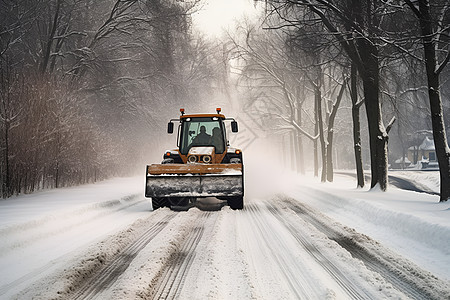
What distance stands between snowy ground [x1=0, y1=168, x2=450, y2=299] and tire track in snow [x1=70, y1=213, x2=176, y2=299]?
2cm

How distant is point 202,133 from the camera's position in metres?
10.9

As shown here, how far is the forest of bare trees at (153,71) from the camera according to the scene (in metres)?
9.98

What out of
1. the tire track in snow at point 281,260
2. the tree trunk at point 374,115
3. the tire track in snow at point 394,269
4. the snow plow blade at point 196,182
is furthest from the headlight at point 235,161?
the tree trunk at point 374,115

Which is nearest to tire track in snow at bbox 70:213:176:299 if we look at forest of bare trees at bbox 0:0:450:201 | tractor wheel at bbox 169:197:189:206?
tractor wheel at bbox 169:197:189:206

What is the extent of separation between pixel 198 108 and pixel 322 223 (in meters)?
25.7

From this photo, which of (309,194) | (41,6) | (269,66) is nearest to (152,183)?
(309,194)

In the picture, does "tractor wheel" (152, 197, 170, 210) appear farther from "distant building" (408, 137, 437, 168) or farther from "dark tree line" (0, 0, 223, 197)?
"distant building" (408, 137, 437, 168)

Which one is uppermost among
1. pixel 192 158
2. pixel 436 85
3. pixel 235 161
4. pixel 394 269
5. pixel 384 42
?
pixel 384 42

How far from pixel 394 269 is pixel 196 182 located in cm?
549

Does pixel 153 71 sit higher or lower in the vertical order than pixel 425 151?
higher

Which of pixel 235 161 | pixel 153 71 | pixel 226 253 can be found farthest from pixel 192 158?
pixel 153 71

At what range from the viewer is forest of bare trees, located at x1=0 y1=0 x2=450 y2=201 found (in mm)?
9984

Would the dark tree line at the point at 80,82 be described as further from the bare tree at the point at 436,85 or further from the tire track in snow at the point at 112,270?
the bare tree at the point at 436,85

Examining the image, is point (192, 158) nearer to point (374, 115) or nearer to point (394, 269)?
point (374, 115)
